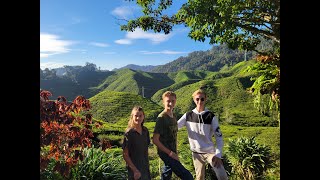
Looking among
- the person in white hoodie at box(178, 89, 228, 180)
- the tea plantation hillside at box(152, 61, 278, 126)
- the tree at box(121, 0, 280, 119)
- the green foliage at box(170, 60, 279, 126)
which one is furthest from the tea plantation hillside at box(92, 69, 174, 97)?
the person in white hoodie at box(178, 89, 228, 180)

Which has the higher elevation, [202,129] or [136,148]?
[202,129]

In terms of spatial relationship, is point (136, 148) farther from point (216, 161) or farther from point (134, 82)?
point (134, 82)

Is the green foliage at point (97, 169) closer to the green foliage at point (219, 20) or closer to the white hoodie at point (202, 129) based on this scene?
the white hoodie at point (202, 129)

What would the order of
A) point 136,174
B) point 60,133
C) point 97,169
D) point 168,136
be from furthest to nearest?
1. point 60,133
2. point 97,169
3. point 168,136
4. point 136,174

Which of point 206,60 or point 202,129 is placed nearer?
point 202,129

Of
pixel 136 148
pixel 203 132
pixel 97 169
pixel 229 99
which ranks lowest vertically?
pixel 97 169

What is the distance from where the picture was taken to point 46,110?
15.1 feet

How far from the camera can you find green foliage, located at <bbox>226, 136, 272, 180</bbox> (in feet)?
20.5

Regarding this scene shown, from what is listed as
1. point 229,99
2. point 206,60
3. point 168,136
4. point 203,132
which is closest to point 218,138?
point 203,132

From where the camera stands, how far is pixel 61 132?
4793mm

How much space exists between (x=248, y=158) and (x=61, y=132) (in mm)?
3300
